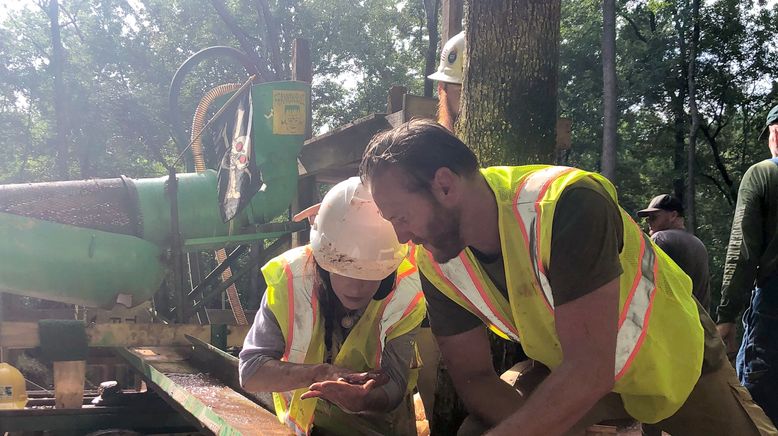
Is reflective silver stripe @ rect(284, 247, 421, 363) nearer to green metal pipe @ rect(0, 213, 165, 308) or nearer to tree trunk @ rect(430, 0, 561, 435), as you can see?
tree trunk @ rect(430, 0, 561, 435)

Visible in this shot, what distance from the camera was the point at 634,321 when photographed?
204 cm

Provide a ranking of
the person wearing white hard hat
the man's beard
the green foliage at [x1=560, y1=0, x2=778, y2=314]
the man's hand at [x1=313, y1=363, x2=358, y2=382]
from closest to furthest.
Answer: the man's beard → the man's hand at [x1=313, y1=363, x2=358, y2=382] → the person wearing white hard hat → the green foliage at [x1=560, y1=0, x2=778, y2=314]

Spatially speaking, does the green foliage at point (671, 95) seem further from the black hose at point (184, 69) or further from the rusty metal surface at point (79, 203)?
the rusty metal surface at point (79, 203)

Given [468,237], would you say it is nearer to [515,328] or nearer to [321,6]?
[515,328]

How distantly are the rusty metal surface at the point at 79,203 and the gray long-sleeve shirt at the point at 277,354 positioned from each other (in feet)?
11.0

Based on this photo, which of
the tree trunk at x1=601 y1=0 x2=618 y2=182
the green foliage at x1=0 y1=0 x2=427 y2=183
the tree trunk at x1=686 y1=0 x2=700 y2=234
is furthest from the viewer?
the green foliage at x1=0 y1=0 x2=427 y2=183

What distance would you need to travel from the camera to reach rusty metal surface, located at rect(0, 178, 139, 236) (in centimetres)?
539

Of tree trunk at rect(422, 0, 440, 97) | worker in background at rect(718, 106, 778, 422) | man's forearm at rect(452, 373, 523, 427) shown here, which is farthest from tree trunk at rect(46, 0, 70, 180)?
man's forearm at rect(452, 373, 523, 427)

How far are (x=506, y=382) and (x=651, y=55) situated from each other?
21.3 meters

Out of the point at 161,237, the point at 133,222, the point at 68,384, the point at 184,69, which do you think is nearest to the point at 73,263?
the point at 133,222

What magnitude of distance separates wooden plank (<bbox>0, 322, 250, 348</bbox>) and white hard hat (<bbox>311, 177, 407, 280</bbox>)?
8.76 feet

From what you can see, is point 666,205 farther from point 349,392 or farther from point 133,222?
point 133,222

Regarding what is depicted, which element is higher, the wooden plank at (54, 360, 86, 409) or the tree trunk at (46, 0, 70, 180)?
the tree trunk at (46, 0, 70, 180)

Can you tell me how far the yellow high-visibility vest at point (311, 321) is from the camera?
2811 millimetres
